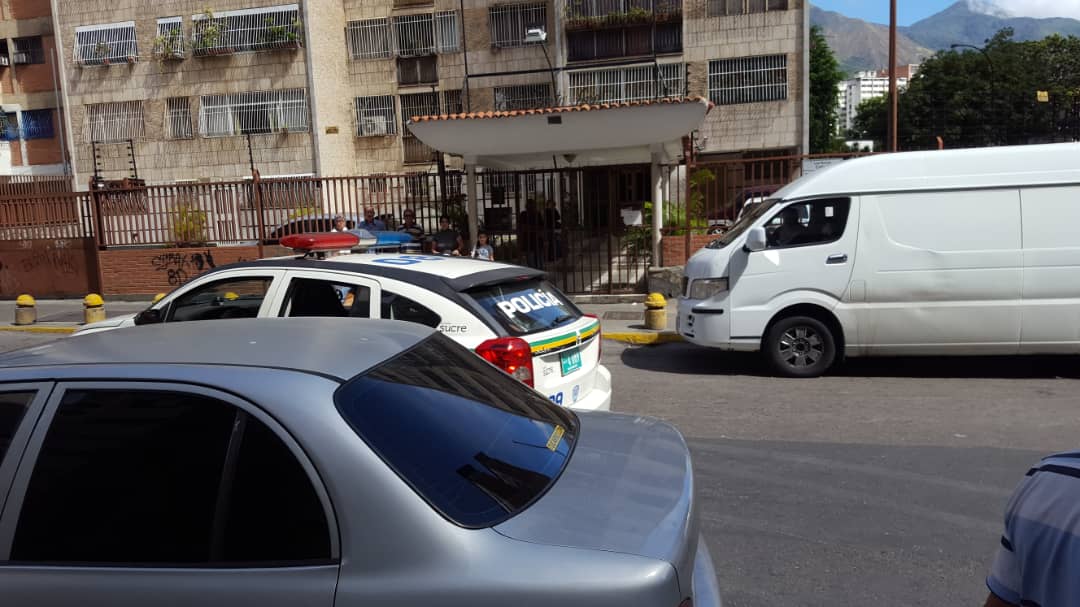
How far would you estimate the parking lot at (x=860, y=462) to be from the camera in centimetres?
390

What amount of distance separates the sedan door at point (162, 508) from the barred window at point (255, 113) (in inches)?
1170

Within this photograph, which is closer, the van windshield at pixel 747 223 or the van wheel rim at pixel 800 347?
the van wheel rim at pixel 800 347

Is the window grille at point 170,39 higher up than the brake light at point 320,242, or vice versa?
the window grille at point 170,39

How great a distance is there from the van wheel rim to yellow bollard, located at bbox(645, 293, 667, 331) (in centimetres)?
295

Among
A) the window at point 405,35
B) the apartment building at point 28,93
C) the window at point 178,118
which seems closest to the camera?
the window at point 405,35

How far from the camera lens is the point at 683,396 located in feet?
26.0

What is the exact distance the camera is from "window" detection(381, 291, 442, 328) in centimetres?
486

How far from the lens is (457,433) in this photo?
2.38 meters

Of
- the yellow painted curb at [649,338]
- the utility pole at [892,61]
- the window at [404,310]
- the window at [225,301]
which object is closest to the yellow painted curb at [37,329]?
the window at [225,301]

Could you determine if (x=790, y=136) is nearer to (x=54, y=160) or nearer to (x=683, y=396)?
(x=683, y=396)

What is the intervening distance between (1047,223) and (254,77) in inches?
1146

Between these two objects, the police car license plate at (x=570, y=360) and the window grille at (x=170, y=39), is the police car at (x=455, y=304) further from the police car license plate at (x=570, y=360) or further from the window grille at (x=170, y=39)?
the window grille at (x=170, y=39)

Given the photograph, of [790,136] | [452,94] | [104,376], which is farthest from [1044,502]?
[452,94]

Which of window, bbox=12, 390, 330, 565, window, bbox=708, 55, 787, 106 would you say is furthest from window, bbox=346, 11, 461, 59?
window, bbox=12, 390, 330, 565
